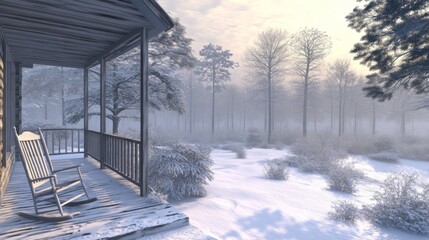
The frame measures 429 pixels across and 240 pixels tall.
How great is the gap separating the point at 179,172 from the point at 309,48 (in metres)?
18.9

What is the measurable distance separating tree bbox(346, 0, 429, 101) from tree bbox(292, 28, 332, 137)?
47.7 feet

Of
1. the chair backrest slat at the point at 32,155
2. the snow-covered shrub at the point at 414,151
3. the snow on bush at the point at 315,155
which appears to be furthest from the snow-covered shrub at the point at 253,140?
the chair backrest slat at the point at 32,155

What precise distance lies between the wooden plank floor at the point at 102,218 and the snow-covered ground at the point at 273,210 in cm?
84

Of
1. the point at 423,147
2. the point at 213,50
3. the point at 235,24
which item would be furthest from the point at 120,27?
the point at 213,50

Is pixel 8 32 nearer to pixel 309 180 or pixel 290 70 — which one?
pixel 309 180

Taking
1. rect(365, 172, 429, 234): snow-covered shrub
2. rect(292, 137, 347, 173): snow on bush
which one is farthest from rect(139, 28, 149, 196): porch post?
rect(292, 137, 347, 173): snow on bush

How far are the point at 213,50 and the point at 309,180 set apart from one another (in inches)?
890

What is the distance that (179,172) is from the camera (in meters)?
7.53

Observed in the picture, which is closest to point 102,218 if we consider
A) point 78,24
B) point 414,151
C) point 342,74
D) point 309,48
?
point 78,24

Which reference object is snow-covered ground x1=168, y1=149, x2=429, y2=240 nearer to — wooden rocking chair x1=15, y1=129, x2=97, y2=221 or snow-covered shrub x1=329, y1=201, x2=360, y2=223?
snow-covered shrub x1=329, y1=201, x2=360, y2=223

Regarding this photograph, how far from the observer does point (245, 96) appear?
4406 cm

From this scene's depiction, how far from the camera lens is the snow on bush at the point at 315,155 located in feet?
41.0

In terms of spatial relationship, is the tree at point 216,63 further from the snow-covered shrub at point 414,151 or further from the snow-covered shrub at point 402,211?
the snow-covered shrub at point 402,211

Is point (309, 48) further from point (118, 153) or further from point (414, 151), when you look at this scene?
point (118, 153)
